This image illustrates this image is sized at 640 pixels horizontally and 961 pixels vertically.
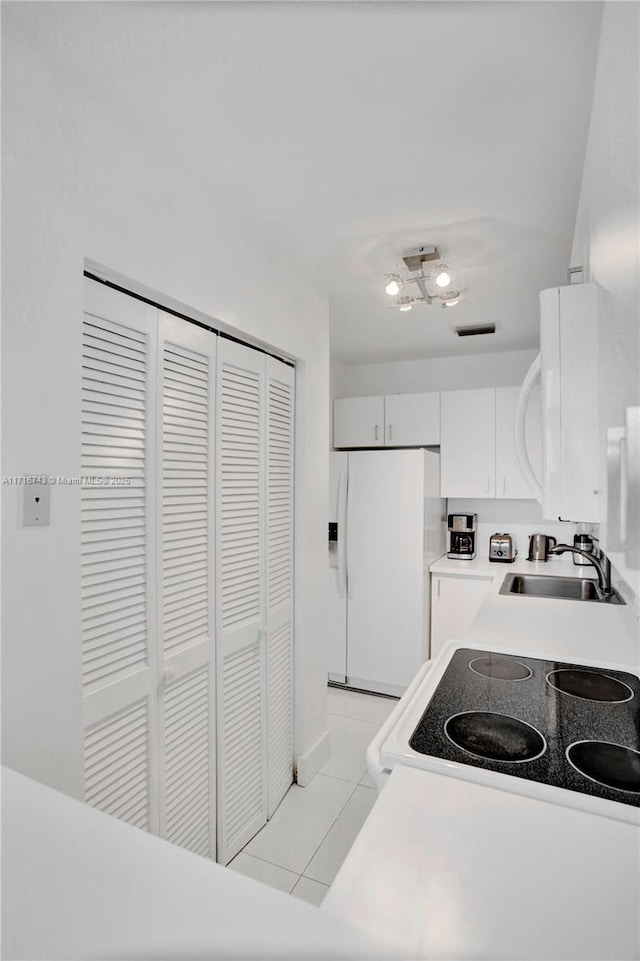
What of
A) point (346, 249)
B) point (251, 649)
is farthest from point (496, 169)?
point (251, 649)

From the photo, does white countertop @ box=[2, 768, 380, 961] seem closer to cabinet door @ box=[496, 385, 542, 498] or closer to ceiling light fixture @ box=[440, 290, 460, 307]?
ceiling light fixture @ box=[440, 290, 460, 307]

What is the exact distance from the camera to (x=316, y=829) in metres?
2.19

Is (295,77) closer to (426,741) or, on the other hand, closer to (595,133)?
(595,133)

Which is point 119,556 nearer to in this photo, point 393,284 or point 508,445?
point 393,284

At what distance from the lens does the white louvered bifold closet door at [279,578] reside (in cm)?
226

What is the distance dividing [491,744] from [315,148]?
66.3 inches

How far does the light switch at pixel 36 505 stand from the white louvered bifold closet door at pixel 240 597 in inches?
29.4

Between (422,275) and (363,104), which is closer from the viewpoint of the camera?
(363,104)

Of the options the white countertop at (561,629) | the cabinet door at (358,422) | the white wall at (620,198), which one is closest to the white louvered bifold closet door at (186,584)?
the white countertop at (561,629)

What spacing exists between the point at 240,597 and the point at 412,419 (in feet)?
7.53

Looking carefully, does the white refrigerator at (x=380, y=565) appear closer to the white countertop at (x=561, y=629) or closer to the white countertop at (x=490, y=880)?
the white countertop at (x=561, y=629)

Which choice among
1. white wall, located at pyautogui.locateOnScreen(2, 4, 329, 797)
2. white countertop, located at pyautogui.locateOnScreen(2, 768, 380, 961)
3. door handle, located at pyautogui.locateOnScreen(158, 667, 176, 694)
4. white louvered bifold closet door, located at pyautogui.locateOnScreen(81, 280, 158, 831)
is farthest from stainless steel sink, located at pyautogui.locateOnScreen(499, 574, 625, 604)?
white countertop, located at pyautogui.locateOnScreen(2, 768, 380, 961)

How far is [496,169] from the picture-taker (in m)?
1.68

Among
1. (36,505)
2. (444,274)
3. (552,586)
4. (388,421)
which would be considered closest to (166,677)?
(36,505)
